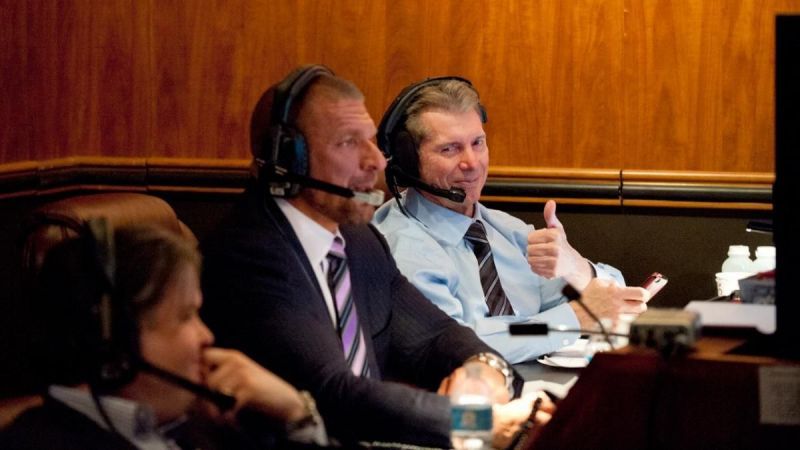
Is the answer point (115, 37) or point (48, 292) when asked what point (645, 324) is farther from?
point (115, 37)

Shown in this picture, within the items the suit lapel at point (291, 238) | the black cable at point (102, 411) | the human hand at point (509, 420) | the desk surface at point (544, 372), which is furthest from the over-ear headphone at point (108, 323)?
the desk surface at point (544, 372)

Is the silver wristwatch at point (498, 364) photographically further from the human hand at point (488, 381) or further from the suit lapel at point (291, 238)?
the suit lapel at point (291, 238)

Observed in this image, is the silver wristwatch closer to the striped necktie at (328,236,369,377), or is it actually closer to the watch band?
the striped necktie at (328,236,369,377)

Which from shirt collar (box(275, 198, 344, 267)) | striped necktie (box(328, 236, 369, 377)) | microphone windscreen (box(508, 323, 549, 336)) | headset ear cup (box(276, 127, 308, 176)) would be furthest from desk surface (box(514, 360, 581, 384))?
microphone windscreen (box(508, 323, 549, 336))

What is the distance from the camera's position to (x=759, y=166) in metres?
3.86

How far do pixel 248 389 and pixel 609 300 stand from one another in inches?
57.1

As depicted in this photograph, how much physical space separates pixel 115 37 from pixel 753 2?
80.7 inches

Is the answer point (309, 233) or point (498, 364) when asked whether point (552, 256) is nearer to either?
point (498, 364)

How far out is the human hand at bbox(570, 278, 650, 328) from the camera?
9.57 feet

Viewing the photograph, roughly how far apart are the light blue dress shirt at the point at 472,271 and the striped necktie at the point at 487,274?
0.02m

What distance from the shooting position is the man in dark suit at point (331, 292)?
6.43 feet

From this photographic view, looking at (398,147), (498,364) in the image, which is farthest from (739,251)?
(498,364)

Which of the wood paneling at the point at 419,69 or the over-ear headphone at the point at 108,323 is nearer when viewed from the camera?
the over-ear headphone at the point at 108,323

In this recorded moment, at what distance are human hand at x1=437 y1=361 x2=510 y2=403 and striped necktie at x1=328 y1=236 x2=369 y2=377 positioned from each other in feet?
0.53
